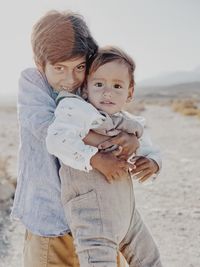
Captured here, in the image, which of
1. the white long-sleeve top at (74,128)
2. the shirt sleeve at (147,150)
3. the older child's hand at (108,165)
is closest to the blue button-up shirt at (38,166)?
the white long-sleeve top at (74,128)

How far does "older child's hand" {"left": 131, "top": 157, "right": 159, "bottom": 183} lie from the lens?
256 cm

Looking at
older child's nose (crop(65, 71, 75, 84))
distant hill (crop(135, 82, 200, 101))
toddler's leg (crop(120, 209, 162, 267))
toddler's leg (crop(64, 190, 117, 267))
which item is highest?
older child's nose (crop(65, 71, 75, 84))

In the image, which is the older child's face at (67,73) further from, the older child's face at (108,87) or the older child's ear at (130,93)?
the older child's ear at (130,93)

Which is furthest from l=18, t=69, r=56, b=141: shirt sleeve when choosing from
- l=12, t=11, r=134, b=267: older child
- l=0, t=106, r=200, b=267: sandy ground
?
l=0, t=106, r=200, b=267: sandy ground

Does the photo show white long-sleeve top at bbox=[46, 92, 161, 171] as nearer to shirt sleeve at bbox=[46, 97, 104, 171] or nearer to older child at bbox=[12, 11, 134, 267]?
shirt sleeve at bbox=[46, 97, 104, 171]

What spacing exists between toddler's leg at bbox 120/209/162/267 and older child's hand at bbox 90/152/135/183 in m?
0.33

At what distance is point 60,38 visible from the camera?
7.73 feet

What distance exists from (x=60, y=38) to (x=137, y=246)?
1.06 metres

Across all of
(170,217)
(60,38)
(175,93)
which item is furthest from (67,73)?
(175,93)

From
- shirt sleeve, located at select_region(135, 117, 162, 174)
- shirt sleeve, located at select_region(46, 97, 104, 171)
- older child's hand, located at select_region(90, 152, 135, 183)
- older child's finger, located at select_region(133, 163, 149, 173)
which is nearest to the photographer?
shirt sleeve, located at select_region(46, 97, 104, 171)

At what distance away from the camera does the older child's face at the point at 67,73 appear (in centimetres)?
237

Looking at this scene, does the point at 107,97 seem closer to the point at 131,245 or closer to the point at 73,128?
the point at 73,128

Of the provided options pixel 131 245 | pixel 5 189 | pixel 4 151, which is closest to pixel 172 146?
pixel 4 151

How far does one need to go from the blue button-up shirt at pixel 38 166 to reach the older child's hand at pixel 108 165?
8.5 inches
